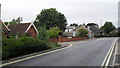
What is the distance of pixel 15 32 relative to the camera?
1300 inches

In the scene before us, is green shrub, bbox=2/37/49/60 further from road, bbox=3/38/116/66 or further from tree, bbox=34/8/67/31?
tree, bbox=34/8/67/31

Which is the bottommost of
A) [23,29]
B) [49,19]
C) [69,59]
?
[69,59]

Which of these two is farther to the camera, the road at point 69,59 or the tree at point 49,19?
the tree at point 49,19

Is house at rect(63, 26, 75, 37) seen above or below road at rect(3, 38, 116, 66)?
above

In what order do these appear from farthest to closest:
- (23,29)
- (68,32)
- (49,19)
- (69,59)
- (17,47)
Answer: (68,32) < (49,19) < (23,29) < (17,47) < (69,59)

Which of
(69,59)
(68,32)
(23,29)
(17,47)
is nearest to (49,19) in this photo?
(68,32)

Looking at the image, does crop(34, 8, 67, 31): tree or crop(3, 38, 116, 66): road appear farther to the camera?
crop(34, 8, 67, 31): tree

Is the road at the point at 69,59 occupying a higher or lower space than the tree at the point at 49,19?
lower

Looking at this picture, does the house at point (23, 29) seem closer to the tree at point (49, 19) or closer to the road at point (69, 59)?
the road at point (69, 59)

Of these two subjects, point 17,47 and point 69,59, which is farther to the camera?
point 17,47

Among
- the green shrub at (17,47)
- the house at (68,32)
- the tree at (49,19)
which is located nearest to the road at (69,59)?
the green shrub at (17,47)

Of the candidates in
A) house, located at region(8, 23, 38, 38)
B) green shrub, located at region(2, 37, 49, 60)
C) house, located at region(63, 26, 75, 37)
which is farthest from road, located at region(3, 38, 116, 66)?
house, located at region(63, 26, 75, 37)

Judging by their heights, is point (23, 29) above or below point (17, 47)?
above

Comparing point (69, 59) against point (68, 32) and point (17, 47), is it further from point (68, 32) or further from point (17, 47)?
point (68, 32)
